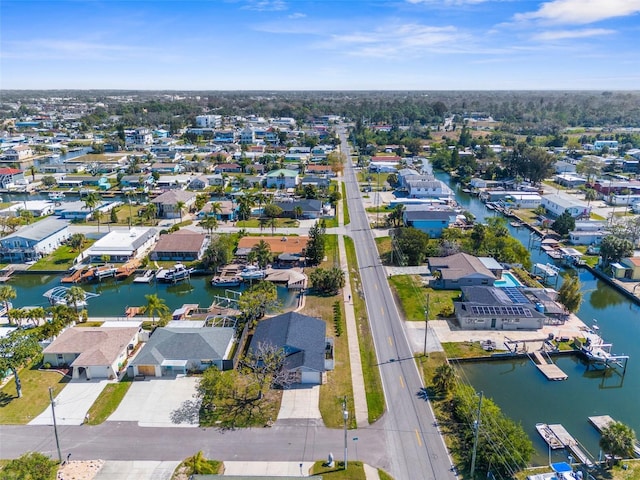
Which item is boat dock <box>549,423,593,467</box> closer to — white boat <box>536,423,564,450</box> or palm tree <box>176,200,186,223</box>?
white boat <box>536,423,564,450</box>

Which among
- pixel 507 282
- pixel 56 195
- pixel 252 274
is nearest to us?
pixel 507 282

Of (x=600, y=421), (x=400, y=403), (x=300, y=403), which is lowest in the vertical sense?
(x=600, y=421)

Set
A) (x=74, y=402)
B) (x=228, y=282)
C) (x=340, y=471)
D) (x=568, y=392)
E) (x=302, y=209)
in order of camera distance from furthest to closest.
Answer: (x=302, y=209) < (x=228, y=282) < (x=568, y=392) < (x=74, y=402) < (x=340, y=471)

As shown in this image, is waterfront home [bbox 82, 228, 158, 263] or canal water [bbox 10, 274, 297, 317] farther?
waterfront home [bbox 82, 228, 158, 263]

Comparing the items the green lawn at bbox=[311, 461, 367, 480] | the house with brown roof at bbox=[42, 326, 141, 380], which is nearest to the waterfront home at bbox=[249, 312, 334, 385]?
the green lawn at bbox=[311, 461, 367, 480]

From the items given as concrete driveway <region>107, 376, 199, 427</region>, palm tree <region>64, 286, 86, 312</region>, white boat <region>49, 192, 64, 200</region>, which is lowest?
concrete driveway <region>107, 376, 199, 427</region>

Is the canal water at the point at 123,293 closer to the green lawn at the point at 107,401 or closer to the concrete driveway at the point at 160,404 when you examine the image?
the green lawn at the point at 107,401

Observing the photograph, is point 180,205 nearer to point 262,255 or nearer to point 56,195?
point 262,255

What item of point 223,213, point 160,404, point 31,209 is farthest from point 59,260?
point 160,404
